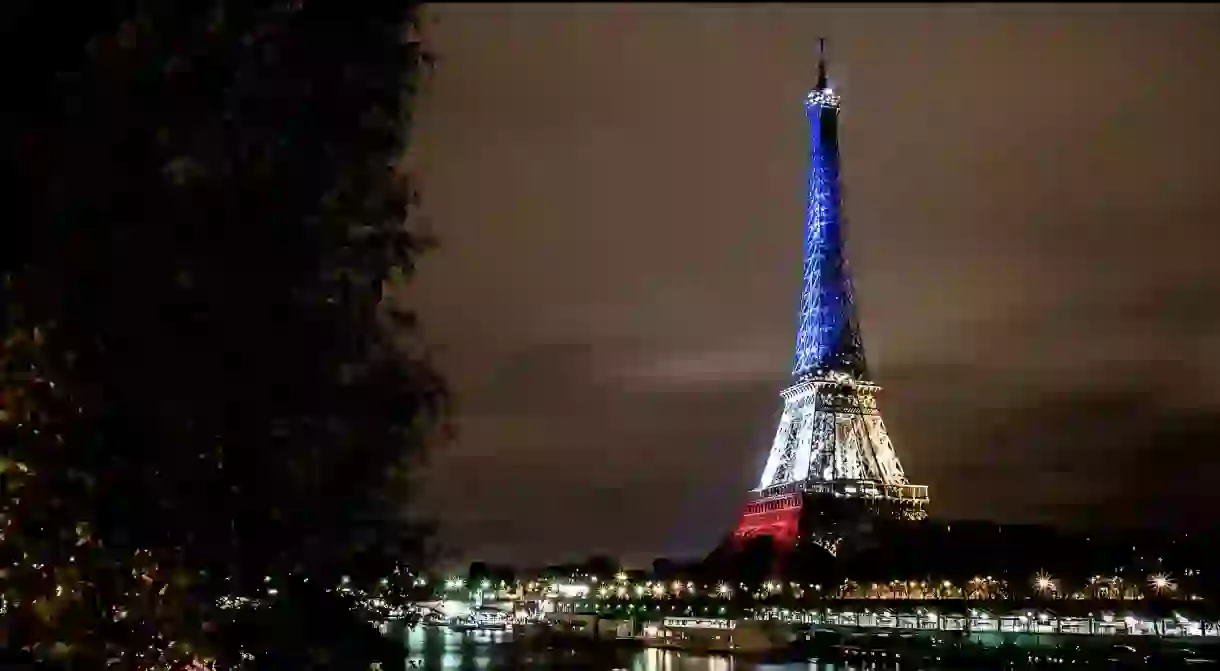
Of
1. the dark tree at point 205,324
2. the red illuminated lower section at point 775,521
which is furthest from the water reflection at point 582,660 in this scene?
the red illuminated lower section at point 775,521

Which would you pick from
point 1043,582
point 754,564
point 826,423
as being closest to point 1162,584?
point 1043,582

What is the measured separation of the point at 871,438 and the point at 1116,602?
29020 mm

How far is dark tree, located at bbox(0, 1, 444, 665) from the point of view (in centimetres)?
881

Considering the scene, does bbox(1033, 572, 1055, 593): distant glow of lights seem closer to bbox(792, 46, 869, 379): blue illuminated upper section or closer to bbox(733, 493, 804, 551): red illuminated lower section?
bbox(733, 493, 804, 551): red illuminated lower section

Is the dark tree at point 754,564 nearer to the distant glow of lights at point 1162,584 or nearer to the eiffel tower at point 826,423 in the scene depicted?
the eiffel tower at point 826,423

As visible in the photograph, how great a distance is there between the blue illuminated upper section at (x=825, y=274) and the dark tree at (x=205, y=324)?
9754cm

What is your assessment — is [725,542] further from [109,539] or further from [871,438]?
[109,539]

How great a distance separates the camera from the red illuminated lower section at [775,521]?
3999 inches

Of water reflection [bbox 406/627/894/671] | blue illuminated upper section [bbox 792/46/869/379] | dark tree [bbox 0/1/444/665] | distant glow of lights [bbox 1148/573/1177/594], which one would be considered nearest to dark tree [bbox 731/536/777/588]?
blue illuminated upper section [bbox 792/46/869/379]

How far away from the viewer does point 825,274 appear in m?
110

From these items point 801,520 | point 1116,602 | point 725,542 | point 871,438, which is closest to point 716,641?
point 1116,602

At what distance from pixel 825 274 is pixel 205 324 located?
103 meters

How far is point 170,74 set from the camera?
9219 millimetres

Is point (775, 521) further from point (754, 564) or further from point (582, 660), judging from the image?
point (582, 660)
